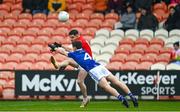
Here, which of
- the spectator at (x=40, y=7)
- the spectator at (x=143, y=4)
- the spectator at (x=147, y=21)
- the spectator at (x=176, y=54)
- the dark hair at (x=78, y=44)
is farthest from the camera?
the spectator at (x=40, y=7)

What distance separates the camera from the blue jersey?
17.2m

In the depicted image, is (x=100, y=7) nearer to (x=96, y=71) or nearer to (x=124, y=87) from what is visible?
(x=96, y=71)

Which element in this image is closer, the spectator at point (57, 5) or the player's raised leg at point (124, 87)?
the player's raised leg at point (124, 87)

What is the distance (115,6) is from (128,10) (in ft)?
4.39

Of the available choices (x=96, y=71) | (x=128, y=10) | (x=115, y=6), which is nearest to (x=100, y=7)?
(x=115, y=6)

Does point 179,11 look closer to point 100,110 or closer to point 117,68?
point 117,68

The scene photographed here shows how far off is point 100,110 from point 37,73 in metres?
5.36

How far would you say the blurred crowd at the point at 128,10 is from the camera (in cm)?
2475

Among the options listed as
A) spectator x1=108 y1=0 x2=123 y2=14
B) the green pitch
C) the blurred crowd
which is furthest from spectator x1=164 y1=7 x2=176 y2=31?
the green pitch

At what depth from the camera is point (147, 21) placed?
24906mm

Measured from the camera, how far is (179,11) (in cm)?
2453

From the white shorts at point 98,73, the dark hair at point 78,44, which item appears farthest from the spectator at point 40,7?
the white shorts at point 98,73

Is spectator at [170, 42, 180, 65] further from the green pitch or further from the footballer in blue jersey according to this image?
the footballer in blue jersey

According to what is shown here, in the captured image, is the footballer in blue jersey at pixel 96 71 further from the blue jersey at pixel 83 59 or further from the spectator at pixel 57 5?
the spectator at pixel 57 5
